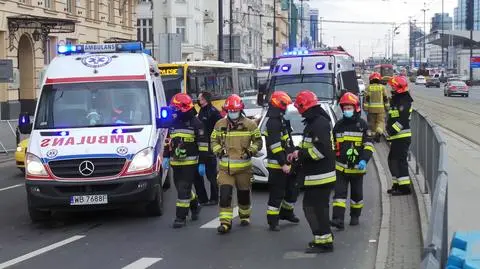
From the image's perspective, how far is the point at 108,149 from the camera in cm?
935

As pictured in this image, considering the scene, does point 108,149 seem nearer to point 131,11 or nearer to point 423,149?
point 423,149

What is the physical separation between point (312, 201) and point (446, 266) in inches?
117

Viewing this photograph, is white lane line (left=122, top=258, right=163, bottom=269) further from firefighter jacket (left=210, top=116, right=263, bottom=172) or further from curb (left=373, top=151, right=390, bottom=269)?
curb (left=373, top=151, right=390, bottom=269)

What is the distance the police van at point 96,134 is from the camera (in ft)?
30.5

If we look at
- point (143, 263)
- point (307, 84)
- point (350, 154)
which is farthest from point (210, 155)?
point (307, 84)

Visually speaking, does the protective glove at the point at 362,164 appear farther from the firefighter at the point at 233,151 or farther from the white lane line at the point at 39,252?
the white lane line at the point at 39,252

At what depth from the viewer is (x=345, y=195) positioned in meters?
9.02

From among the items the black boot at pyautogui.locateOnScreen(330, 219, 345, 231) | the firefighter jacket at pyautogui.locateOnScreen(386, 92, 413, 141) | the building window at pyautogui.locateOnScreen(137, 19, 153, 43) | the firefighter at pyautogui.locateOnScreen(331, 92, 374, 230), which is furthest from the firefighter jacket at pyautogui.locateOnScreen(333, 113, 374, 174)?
the building window at pyautogui.locateOnScreen(137, 19, 153, 43)

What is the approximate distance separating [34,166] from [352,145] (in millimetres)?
4370

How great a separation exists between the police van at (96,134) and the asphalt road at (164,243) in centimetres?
41

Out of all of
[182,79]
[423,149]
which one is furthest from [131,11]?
[423,149]

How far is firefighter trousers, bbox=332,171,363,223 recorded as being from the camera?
29.5ft

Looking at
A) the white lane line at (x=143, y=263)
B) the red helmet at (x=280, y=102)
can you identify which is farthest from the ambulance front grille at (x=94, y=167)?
the red helmet at (x=280, y=102)

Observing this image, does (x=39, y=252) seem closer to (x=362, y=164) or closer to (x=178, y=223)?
(x=178, y=223)
